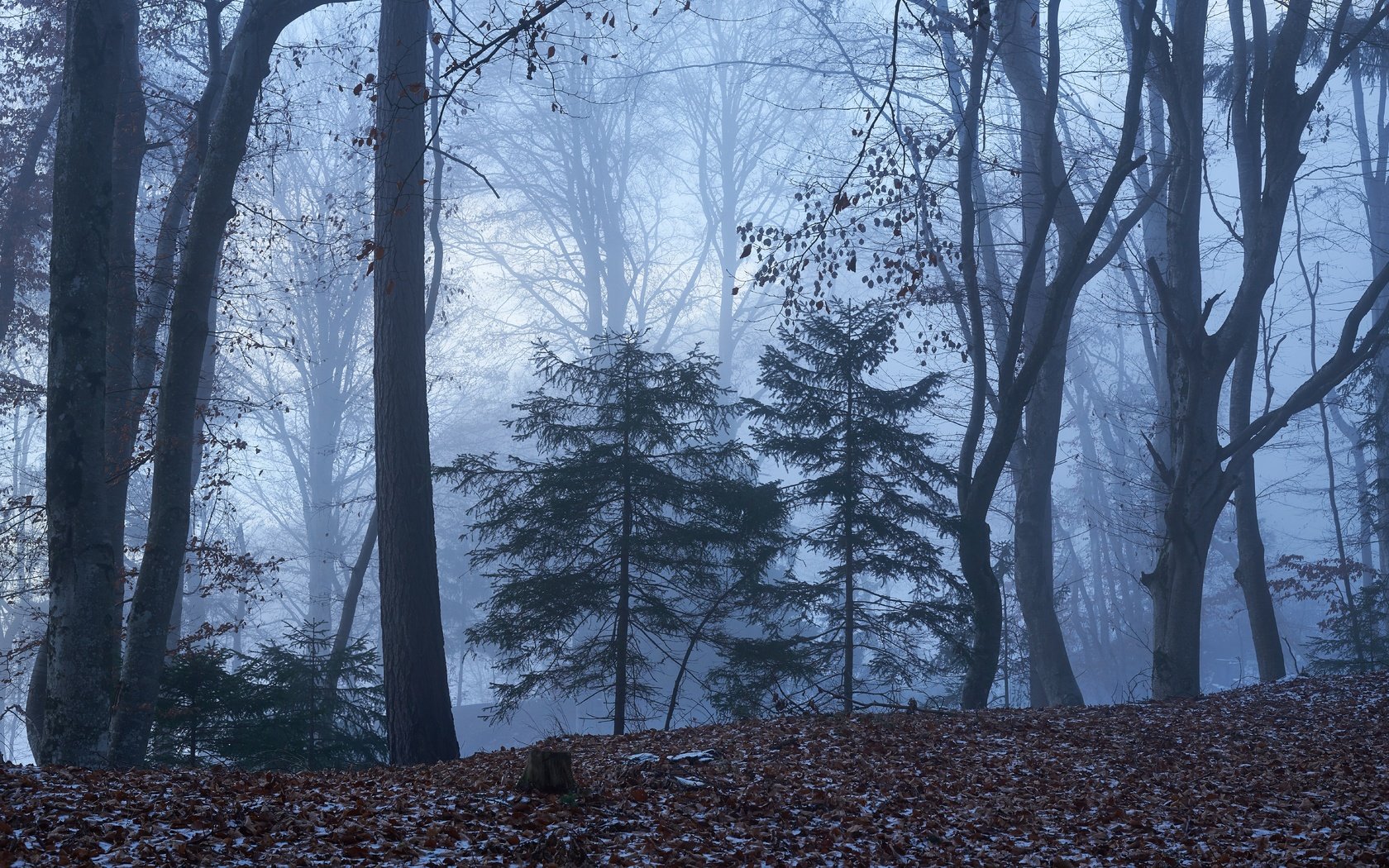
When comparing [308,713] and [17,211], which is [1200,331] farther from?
[17,211]

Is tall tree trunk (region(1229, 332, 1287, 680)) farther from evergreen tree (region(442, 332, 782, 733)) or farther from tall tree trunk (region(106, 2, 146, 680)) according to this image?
tall tree trunk (region(106, 2, 146, 680))

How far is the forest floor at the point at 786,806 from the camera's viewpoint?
4191 millimetres

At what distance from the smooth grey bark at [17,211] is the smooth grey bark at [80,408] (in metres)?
8.27

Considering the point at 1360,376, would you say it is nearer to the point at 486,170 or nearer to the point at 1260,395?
the point at 486,170

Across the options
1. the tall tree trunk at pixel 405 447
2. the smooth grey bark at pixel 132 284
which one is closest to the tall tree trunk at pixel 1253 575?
the tall tree trunk at pixel 405 447

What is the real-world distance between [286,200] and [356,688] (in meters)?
24.6

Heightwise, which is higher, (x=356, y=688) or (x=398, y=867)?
(x=356, y=688)

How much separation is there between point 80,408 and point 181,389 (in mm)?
1836

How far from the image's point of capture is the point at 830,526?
11.3 metres

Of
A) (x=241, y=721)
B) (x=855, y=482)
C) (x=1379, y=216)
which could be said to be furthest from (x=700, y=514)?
(x=1379, y=216)

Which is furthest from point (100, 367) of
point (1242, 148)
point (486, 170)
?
point (486, 170)

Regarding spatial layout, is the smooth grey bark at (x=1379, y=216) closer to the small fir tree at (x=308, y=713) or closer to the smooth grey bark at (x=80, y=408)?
the small fir tree at (x=308, y=713)

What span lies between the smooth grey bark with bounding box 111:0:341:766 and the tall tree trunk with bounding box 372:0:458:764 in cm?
106

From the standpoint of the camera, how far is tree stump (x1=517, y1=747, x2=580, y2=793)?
16.9ft
